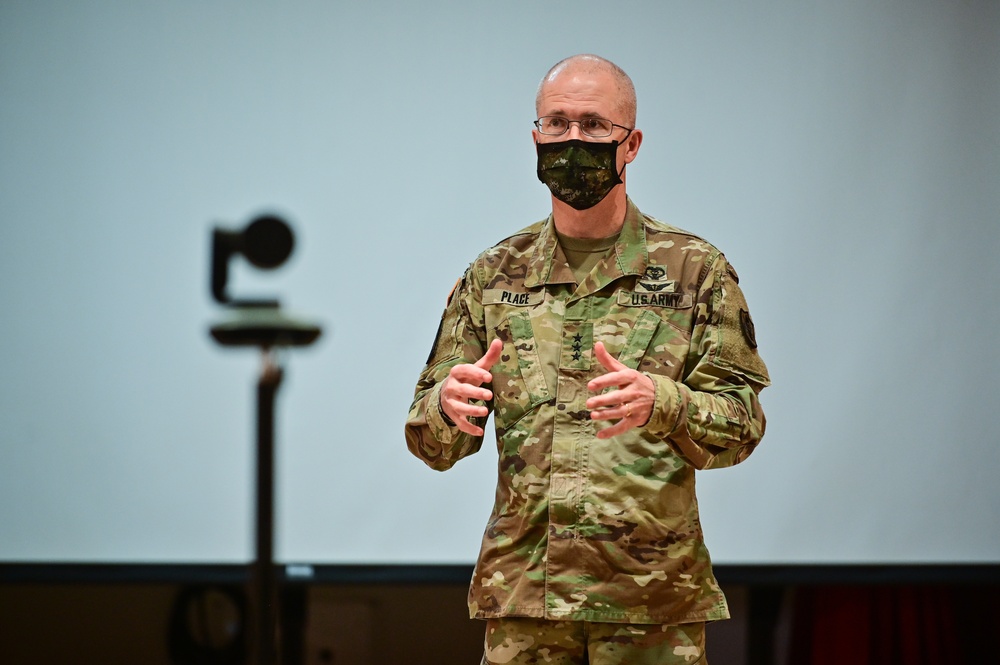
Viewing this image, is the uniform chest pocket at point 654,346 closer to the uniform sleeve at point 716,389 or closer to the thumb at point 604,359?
the uniform sleeve at point 716,389

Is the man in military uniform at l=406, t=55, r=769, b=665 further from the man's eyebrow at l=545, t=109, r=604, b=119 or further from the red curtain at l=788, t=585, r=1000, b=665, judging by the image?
the red curtain at l=788, t=585, r=1000, b=665

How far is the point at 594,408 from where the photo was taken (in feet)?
5.60

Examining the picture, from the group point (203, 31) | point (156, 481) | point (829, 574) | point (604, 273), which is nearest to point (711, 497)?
point (829, 574)

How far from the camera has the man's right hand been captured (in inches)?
68.6

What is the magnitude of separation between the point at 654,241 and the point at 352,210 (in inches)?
51.7

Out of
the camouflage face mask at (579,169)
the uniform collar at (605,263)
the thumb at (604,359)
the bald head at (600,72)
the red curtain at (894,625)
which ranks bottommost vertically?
the red curtain at (894,625)

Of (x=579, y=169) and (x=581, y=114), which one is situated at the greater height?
(x=581, y=114)

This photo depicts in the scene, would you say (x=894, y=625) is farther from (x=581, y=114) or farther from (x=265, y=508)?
(x=265, y=508)

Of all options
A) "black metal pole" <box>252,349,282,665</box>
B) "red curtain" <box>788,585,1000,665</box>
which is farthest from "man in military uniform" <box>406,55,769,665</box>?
"red curtain" <box>788,585,1000,665</box>

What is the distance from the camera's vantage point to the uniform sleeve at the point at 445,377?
72.9 inches

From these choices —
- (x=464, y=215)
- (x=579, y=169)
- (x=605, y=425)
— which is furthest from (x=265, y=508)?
(x=464, y=215)

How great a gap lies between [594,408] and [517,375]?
25 cm

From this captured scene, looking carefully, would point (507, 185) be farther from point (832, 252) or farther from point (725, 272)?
point (725, 272)

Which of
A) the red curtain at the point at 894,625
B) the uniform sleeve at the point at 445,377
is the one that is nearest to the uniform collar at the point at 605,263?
the uniform sleeve at the point at 445,377
